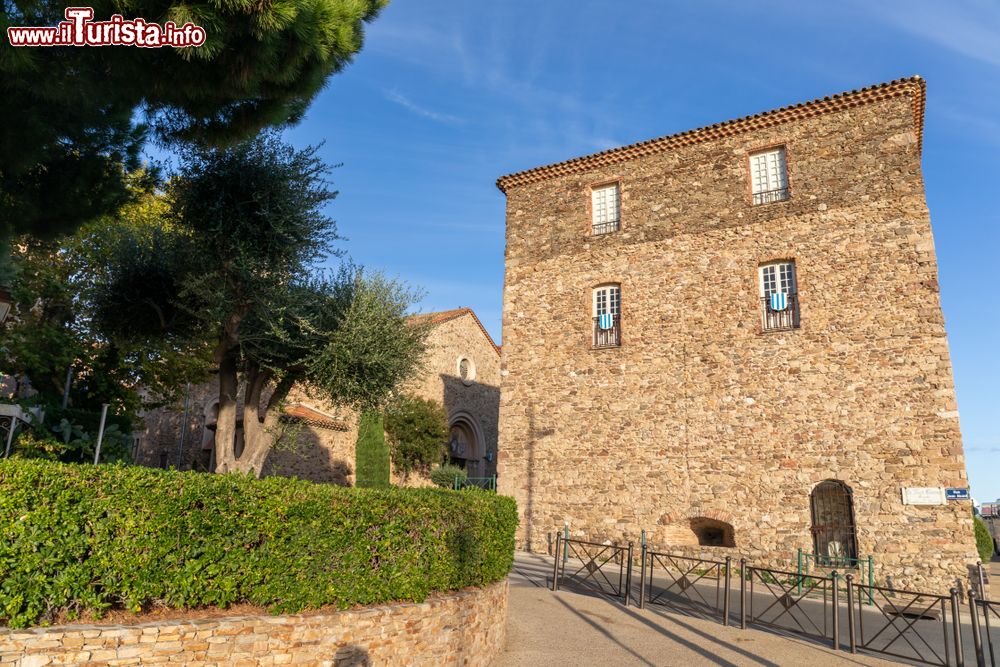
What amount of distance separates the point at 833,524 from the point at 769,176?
7.98 m

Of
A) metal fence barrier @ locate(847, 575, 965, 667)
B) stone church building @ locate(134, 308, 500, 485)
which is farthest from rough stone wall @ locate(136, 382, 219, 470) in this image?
metal fence barrier @ locate(847, 575, 965, 667)

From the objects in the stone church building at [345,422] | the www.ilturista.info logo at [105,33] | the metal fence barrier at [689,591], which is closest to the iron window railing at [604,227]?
the stone church building at [345,422]

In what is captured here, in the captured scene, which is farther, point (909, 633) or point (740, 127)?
point (740, 127)

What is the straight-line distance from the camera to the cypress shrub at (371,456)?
20656 mm

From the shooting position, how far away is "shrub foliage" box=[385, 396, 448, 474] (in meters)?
22.6

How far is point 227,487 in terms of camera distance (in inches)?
232

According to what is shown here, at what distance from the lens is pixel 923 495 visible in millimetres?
12375

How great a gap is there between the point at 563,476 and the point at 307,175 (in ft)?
30.9

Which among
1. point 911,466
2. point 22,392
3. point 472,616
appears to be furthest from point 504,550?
point 22,392

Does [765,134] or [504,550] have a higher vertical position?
[765,134]

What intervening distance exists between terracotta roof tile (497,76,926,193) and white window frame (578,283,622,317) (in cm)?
338

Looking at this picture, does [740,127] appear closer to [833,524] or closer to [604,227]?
[604,227]

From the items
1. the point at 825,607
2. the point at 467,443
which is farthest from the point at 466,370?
the point at 825,607

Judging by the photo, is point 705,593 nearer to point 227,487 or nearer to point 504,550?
point 504,550
